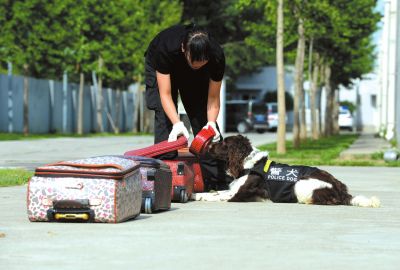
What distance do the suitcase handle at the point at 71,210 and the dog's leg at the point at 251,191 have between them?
2746mm

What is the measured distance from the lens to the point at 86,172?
8.84m

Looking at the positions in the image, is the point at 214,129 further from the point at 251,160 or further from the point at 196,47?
the point at 196,47

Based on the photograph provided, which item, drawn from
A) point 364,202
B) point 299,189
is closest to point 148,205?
point 299,189

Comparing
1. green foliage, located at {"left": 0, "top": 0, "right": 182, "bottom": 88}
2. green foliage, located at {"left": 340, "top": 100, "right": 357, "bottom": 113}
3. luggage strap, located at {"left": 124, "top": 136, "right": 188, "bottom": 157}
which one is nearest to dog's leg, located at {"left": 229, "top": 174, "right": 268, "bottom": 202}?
luggage strap, located at {"left": 124, "top": 136, "right": 188, "bottom": 157}

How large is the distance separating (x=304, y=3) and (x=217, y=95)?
72.5 feet

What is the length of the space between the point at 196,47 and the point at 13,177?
474cm

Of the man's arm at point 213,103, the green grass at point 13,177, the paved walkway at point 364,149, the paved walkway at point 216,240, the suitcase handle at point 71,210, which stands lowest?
the paved walkway at point 364,149

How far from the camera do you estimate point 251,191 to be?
11352mm

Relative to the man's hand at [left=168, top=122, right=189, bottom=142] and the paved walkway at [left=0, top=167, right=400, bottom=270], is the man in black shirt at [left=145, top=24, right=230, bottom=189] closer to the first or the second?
the man's hand at [left=168, top=122, right=189, bottom=142]

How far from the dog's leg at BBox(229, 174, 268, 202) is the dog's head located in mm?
284

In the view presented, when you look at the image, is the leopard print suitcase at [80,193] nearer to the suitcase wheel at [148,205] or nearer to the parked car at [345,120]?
the suitcase wheel at [148,205]

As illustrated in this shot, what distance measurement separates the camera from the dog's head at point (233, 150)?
10961mm

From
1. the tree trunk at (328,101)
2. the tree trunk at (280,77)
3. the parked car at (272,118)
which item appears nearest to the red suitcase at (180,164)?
the tree trunk at (280,77)

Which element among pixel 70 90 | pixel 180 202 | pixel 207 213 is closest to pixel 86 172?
pixel 207 213
